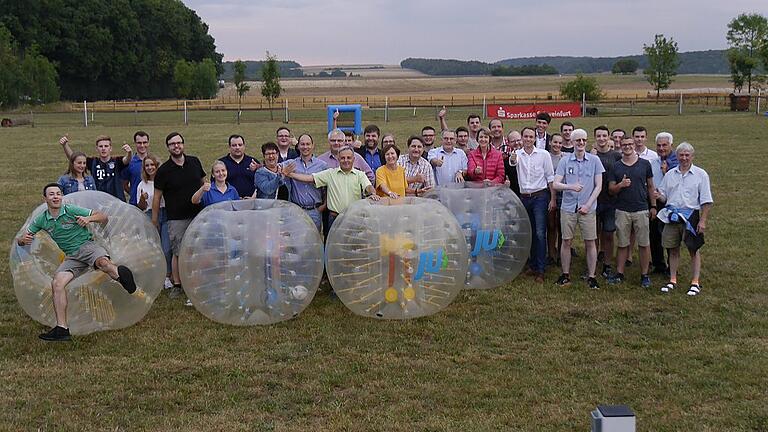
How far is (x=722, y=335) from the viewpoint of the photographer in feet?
20.4

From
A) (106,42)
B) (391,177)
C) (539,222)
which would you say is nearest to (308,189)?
(391,177)

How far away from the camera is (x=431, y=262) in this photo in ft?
20.2

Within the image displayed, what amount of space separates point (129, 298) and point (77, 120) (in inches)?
1436

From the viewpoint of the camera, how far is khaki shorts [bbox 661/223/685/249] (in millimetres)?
7336

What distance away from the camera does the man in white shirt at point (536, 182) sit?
7.67 metres

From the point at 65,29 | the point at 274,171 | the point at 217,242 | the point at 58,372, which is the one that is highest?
the point at 65,29

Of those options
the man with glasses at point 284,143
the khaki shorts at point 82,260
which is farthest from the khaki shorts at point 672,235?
the khaki shorts at point 82,260

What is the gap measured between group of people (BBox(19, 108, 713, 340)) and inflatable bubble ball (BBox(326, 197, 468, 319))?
501 mm

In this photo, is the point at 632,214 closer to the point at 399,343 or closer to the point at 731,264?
the point at 731,264

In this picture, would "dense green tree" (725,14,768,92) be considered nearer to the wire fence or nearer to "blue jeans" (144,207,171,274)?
the wire fence

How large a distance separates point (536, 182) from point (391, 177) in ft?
5.19

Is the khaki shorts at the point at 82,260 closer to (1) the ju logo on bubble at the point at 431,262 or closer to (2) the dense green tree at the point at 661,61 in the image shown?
(1) the ju logo on bubble at the point at 431,262

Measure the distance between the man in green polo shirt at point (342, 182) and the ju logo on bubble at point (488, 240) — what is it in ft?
3.73

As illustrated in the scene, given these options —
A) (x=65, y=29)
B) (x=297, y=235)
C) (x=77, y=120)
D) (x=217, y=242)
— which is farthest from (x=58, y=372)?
(x=65, y=29)
